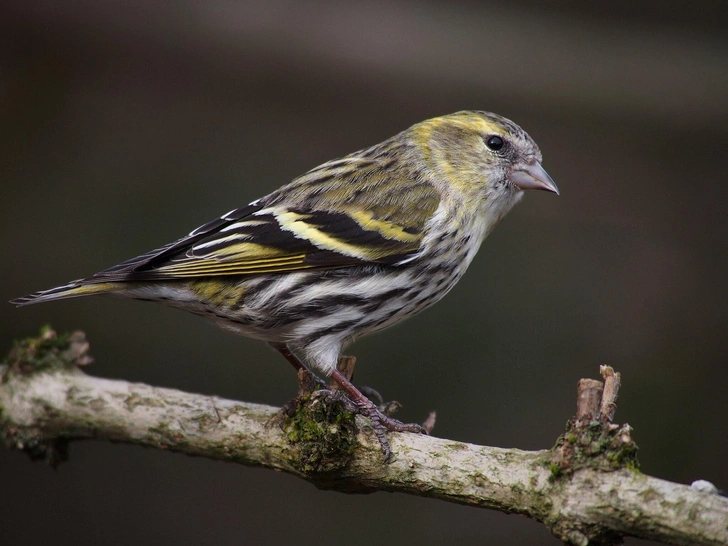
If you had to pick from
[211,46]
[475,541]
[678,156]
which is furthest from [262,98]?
[475,541]

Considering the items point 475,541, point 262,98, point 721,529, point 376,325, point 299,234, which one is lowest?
point 475,541

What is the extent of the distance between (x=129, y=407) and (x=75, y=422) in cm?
26

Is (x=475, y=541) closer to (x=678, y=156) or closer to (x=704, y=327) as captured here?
(x=704, y=327)

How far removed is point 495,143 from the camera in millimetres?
2982

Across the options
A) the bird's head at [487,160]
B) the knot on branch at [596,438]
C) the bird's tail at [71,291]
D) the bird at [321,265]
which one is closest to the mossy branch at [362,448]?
the knot on branch at [596,438]

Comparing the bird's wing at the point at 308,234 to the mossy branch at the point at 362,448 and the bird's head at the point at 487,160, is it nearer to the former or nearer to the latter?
the bird's head at the point at 487,160

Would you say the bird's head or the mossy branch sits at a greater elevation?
the bird's head

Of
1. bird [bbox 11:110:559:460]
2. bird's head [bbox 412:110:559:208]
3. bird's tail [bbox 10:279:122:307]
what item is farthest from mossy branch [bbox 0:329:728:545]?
bird's head [bbox 412:110:559:208]

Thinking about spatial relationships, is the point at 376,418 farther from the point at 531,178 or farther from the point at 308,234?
the point at 531,178

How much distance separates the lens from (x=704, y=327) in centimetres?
402

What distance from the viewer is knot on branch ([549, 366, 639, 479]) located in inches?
73.0

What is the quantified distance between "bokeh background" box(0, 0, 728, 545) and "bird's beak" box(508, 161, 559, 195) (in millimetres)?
1084

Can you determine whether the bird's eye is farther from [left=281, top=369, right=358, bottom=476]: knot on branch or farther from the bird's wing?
[left=281, top=369, right=358, bottom=476]: knot on branch

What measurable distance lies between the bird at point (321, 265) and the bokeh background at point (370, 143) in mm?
1251
